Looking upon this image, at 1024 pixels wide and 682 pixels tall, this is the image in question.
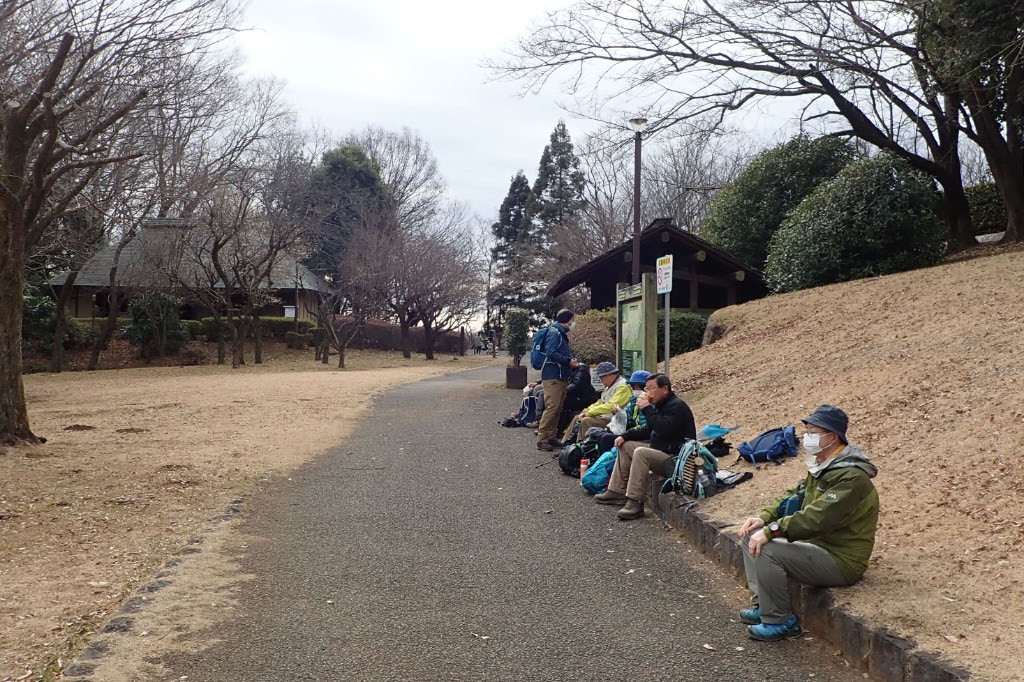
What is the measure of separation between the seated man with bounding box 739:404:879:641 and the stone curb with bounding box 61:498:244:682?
3330mm

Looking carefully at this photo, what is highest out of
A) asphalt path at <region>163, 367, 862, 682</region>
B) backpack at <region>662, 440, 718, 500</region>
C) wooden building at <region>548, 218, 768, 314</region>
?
wooden building at <region>548, 218, 768, 314</region>

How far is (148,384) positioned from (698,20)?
17.3m

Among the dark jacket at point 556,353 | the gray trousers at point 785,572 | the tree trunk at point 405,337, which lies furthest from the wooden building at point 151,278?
the gray trousers at point 785,572

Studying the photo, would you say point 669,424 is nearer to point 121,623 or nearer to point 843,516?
point 843,516

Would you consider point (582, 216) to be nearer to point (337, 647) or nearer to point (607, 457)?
point (607, 457)

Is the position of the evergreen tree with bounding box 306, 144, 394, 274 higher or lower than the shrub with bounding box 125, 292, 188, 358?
higher

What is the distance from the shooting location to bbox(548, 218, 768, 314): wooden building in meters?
21.8

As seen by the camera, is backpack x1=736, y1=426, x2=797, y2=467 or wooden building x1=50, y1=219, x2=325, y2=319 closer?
backpack x1=736, y1=426, x2=797, y2=467

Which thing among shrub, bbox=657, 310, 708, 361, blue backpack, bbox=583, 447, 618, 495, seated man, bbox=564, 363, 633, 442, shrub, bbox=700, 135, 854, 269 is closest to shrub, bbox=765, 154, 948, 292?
shrub, bbox=657, 310, 708, 361

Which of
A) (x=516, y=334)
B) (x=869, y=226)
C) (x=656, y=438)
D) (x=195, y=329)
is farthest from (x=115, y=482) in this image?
(x=195, y=329)

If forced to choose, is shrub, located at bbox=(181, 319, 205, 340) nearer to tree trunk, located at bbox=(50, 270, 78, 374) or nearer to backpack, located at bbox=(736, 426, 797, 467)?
tree trunk, located at bbox=(50, 270, 78, 374)

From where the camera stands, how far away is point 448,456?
34.8 feet

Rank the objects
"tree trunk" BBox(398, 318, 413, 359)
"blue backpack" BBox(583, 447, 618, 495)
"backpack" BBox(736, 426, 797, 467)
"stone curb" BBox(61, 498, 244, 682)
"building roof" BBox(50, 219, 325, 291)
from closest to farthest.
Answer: "stone curb" BBox(61, 498, 244, 682) → "backpack" BBox(736, 426, 797, 467) → "blue backpack" BBox(583, 447, 618, 495) → "building roof" BBox(50, 219, 325, 291) → "tree trunk" BBox(398, 318, 413, 359)

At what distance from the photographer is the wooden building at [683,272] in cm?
2184
